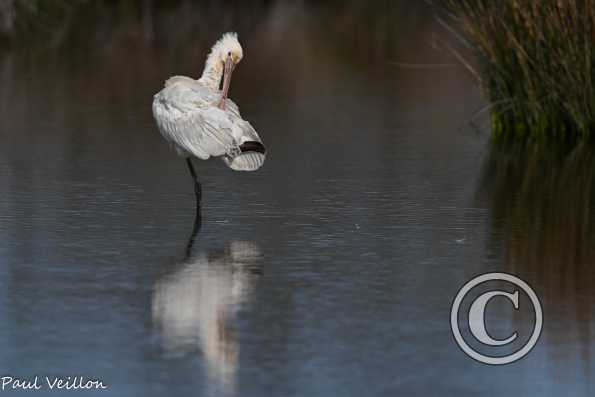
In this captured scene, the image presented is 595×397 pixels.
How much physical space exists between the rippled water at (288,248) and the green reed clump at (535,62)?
490 mm

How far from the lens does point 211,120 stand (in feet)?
32.2

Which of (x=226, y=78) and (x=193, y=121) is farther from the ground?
(x=226, y=78)

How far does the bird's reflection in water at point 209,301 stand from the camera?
6.41m

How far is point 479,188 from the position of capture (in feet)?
36.5

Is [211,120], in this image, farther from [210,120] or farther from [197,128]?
[197,128]

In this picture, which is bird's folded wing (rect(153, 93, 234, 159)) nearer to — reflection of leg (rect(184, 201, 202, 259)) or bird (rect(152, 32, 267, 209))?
bird (rect(152, 32, 267, 209))

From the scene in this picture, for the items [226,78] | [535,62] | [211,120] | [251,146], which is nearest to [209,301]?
[251,146]

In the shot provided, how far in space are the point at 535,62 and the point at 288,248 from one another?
486 centimetres

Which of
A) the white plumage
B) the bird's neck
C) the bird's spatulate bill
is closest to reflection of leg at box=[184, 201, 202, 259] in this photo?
the white plumage

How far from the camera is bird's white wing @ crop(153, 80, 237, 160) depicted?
31.9 feet

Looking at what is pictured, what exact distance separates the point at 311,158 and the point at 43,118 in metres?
3.62

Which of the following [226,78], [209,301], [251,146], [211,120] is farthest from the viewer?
[226,78]

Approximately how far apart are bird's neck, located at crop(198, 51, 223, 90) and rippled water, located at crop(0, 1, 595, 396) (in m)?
0.75

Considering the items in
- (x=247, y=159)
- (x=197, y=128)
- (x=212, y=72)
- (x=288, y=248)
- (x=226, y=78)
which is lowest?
(x=288, y=248)
